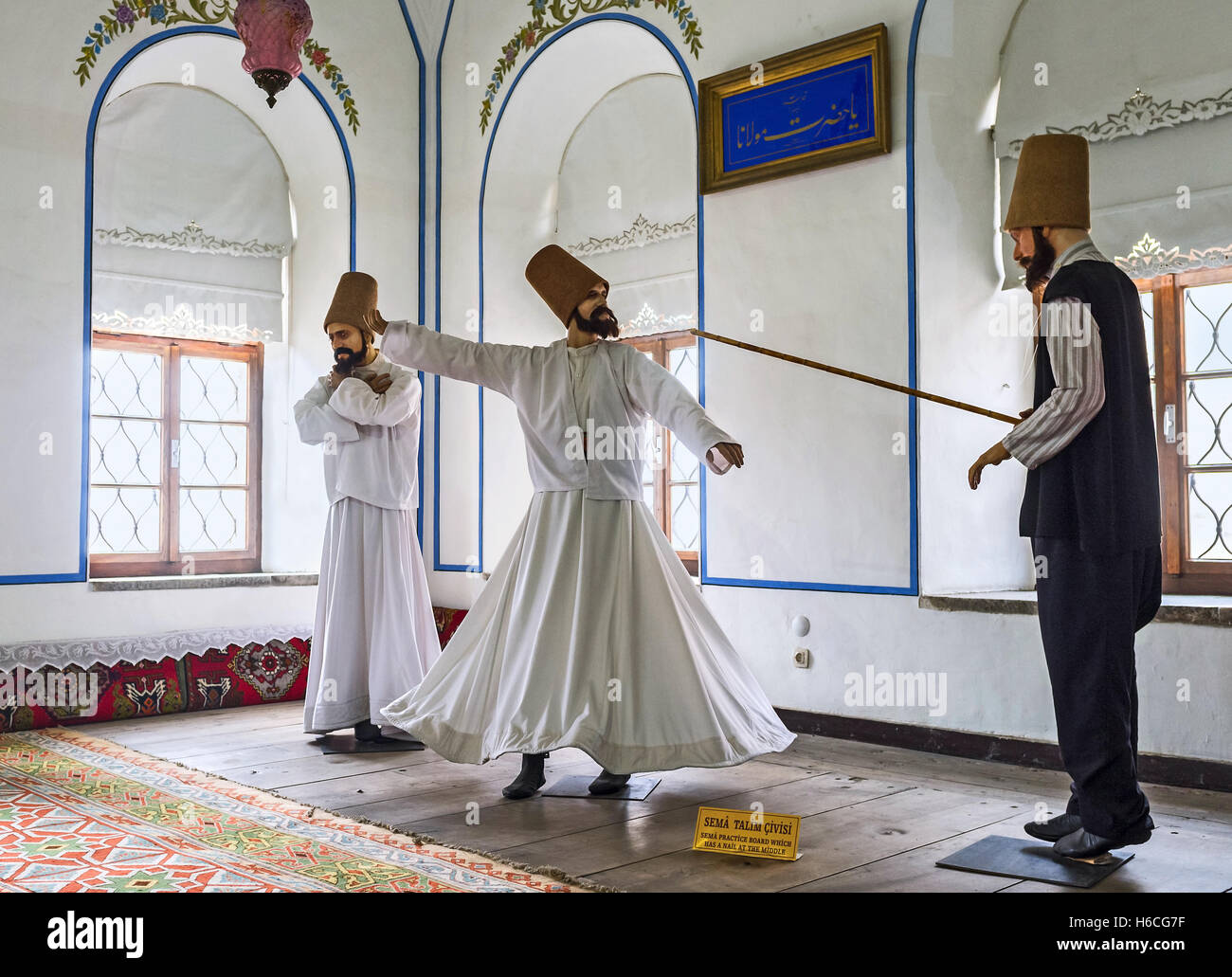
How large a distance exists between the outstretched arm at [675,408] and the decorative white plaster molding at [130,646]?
2.92 metres

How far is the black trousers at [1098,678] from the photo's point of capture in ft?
9.25

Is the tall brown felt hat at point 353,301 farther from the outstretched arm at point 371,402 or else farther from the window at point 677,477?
the window at point 677,477

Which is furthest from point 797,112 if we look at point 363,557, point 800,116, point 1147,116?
point 363,557

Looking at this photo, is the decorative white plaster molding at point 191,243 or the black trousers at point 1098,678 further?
the decorative white plaster molding at point 191,243

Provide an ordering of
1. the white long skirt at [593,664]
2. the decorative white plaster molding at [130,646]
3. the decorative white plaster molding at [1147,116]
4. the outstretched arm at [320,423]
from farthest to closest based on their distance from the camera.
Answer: the decorative white plaster molding at [130,646] → the outstretched arm at [320,423] → the decorative white plaster molding at [1147,116] → the white long skirt at [593,664]

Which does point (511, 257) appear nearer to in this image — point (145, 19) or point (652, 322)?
point (652, 322)

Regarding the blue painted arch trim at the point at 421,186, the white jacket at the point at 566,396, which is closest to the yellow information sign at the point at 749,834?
the white jacket at the point at 566,396

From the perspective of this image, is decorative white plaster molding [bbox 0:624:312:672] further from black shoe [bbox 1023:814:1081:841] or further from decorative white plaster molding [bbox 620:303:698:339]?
black shoe [bbox 1023:814:1081:841]

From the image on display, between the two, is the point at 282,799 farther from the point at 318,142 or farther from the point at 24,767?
the point at 318,142

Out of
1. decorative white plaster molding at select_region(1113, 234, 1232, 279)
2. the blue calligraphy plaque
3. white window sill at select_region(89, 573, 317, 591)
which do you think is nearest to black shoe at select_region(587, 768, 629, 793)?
decorative white plaster molding at select_region(1113, 234, 1232, 279)

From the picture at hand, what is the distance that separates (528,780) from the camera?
3789 millimetres

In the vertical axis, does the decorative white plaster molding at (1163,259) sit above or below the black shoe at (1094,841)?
above

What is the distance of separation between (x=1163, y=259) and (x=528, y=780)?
2.97 meters

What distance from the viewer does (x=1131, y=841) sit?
9.36 ft
